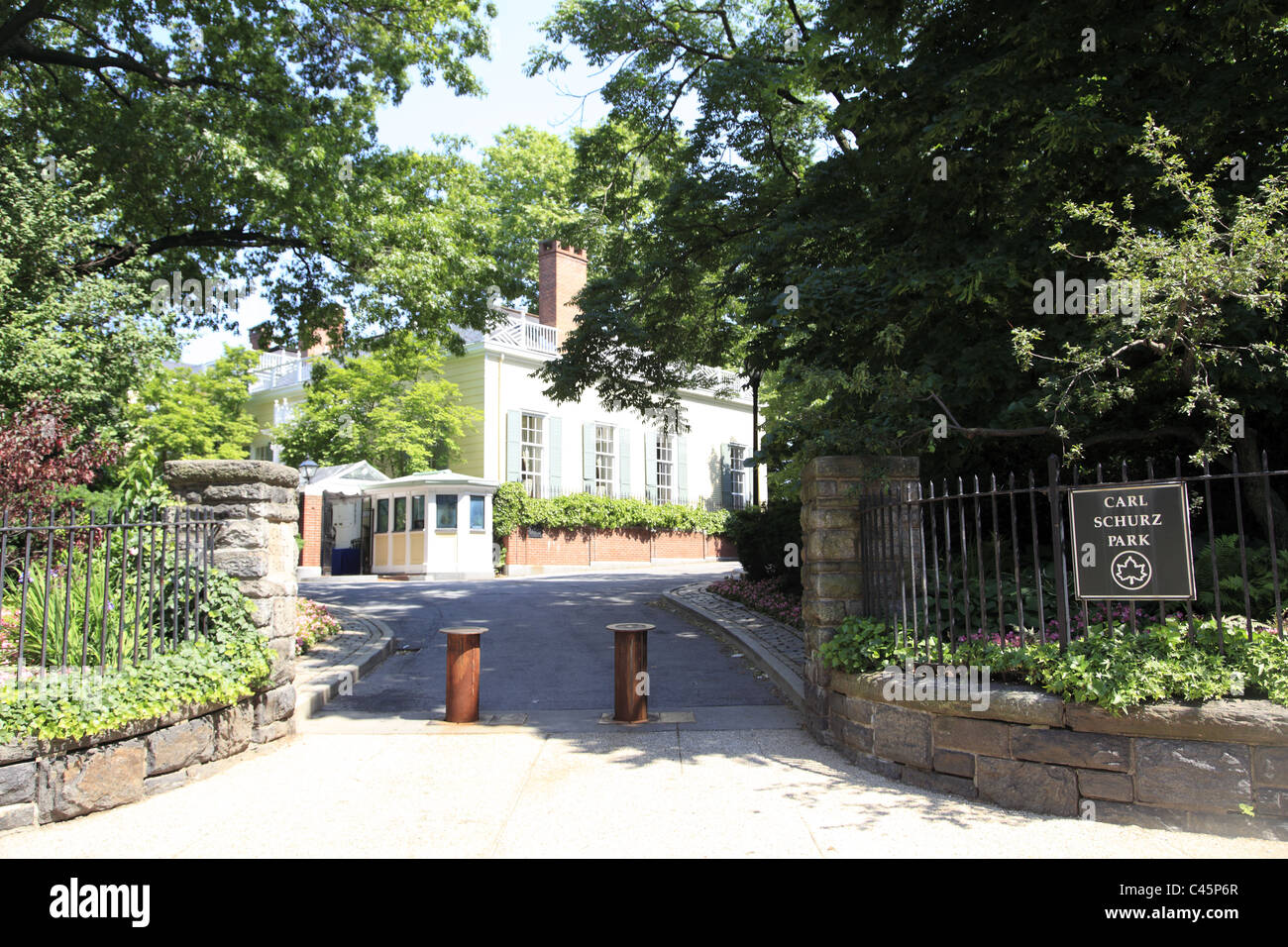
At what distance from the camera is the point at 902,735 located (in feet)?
18.0

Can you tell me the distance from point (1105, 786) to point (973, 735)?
28.4 inches

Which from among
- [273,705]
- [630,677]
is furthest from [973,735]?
[273,705]

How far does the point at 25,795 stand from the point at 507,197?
30.5 meters

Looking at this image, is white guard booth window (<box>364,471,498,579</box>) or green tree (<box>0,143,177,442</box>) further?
white guard booth window (<box>364,471,498,579</box>)

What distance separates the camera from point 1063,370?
6809 millimetres

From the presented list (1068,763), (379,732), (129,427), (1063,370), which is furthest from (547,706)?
(129,427)

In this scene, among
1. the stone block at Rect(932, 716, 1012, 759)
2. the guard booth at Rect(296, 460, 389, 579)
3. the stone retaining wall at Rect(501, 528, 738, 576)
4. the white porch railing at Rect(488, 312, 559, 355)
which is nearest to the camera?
the stone block at Rect(932, 716, 1012, 759)

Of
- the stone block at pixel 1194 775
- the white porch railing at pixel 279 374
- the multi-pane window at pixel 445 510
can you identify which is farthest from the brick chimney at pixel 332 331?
the white porch railing at pixel 279 374

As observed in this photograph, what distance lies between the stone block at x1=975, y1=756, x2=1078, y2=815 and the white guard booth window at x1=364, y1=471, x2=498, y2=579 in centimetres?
1831

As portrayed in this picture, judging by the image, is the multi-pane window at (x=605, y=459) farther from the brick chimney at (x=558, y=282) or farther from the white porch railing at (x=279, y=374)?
the white porch railing at (x=279, y=374)

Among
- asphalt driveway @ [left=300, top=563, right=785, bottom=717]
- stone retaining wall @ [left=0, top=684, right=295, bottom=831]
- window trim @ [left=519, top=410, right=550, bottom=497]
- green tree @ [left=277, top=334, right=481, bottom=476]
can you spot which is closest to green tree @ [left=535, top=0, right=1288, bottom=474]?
asphalt driveway @ [left=300, top=563, right=785, bottom=717]

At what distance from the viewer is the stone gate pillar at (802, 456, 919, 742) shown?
6.42 metres

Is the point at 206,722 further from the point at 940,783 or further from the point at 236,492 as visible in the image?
the point at 940,783

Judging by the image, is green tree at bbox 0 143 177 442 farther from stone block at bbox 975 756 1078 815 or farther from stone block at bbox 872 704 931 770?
stone block at bbox 975 756 1078 815
